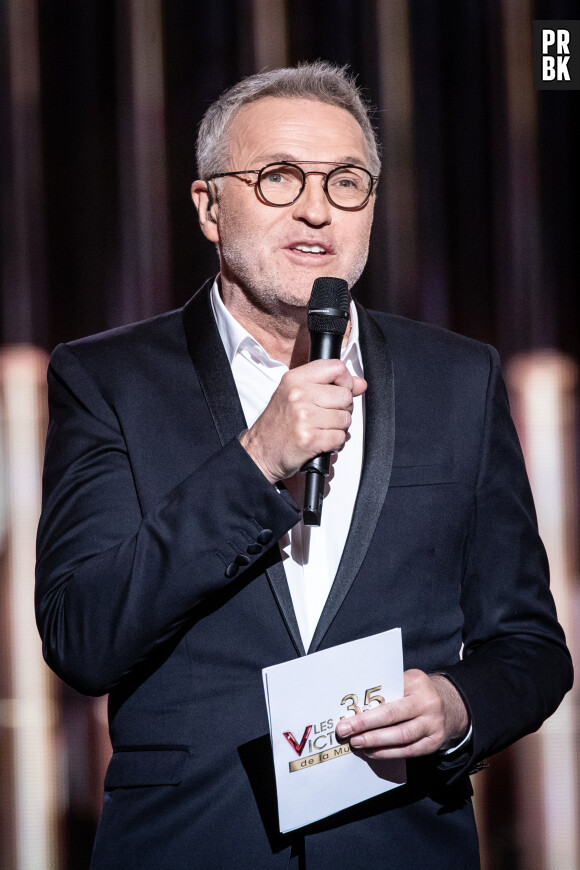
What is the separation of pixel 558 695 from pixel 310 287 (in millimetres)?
712

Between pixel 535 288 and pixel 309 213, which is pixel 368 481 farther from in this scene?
pixel 535 288

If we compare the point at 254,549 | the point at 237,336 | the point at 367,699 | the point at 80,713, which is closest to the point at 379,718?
the point at 367,699

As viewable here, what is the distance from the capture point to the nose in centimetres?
138

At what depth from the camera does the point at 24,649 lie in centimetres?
246

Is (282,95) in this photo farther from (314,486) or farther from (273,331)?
(314,486)

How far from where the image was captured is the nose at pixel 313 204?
4.54 feet

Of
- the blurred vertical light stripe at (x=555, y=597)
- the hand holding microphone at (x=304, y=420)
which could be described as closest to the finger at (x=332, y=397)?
the hand holding microphone at (x=304, y=420)

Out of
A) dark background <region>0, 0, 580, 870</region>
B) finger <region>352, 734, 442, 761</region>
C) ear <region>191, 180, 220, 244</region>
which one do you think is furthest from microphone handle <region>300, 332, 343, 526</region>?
dark background <region>0, 0, 580, 870</region>

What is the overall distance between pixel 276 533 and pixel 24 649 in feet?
5.19

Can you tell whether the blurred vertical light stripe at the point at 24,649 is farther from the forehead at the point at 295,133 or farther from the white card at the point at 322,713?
the white card at the point at 322,713

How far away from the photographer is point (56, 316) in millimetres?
2400

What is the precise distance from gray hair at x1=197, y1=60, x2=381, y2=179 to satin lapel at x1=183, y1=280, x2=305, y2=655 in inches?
10.4

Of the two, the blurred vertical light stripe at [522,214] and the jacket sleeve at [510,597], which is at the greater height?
the blurred vertical light stripe at [522,214]

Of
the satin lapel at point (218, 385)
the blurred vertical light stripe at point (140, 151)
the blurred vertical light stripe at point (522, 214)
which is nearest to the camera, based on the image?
the satin lapel at point (218, 385)
